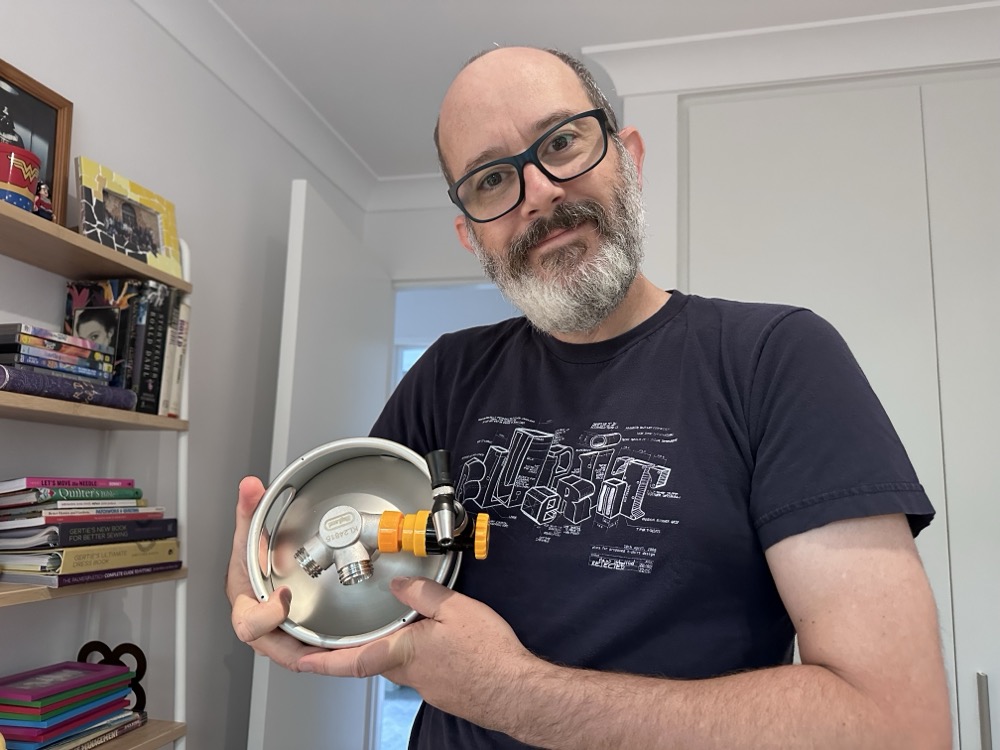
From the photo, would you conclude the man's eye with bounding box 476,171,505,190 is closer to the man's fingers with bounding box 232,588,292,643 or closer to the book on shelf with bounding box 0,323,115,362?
the man's fingers with bounding box 232,588,292,643

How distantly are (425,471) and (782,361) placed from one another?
13.8 inches

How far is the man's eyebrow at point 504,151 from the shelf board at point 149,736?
4.13ft

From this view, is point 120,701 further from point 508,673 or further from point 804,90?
point 804,90

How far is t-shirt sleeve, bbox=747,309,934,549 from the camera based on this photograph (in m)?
0.58

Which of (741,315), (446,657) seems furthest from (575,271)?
(446,657)

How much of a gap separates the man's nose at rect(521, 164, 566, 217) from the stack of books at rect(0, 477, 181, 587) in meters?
0.99

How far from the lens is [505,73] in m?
0.84

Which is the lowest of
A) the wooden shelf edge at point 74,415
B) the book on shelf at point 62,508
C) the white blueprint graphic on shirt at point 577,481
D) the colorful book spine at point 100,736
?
the colorful book spine at point 100,736

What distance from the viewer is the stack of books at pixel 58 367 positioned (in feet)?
3.82

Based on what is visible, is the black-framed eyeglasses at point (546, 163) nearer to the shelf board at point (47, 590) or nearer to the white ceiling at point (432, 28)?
the shelf board at point (47, 590)

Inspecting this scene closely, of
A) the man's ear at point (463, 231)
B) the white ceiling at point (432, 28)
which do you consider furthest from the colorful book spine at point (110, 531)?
the white ceiling at point (432, 28)

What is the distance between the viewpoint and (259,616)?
63 centimetres

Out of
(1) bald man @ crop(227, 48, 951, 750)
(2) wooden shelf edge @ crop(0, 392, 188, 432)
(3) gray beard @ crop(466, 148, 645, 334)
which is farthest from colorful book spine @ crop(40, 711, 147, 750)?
(3) gray beard @ crop(466, 148, 645, 334)

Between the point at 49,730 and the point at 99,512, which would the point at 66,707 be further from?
the point at 99,512
